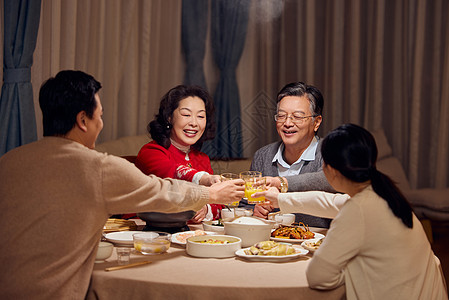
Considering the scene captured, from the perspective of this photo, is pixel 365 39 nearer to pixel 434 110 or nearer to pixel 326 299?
pixel 434 110

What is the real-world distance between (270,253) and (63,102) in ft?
2.70

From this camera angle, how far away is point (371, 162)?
1.49 meters

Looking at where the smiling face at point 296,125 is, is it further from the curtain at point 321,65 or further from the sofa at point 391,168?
the curtain at point 321,65

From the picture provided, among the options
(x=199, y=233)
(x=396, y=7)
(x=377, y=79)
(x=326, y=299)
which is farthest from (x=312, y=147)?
(x=396, y=7)

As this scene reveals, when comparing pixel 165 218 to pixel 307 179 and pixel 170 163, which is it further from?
pixel 307 179

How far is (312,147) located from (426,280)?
1.30 meters

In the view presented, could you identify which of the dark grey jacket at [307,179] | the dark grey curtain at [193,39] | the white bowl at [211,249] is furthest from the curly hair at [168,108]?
the dark grey curtain at [193,39]

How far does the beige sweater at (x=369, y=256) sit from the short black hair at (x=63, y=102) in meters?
0.85

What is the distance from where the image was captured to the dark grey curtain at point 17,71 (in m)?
2.65

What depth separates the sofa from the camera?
3.45 meters

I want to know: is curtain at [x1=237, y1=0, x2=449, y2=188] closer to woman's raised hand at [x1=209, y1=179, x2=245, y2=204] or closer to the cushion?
the cushion

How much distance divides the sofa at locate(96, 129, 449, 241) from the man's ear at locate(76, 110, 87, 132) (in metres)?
1.67

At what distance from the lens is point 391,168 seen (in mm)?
4355

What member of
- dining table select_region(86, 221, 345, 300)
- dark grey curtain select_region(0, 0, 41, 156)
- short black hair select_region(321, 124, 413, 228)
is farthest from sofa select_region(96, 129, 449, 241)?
short black hair select_region(321, 124, 413, 228)
